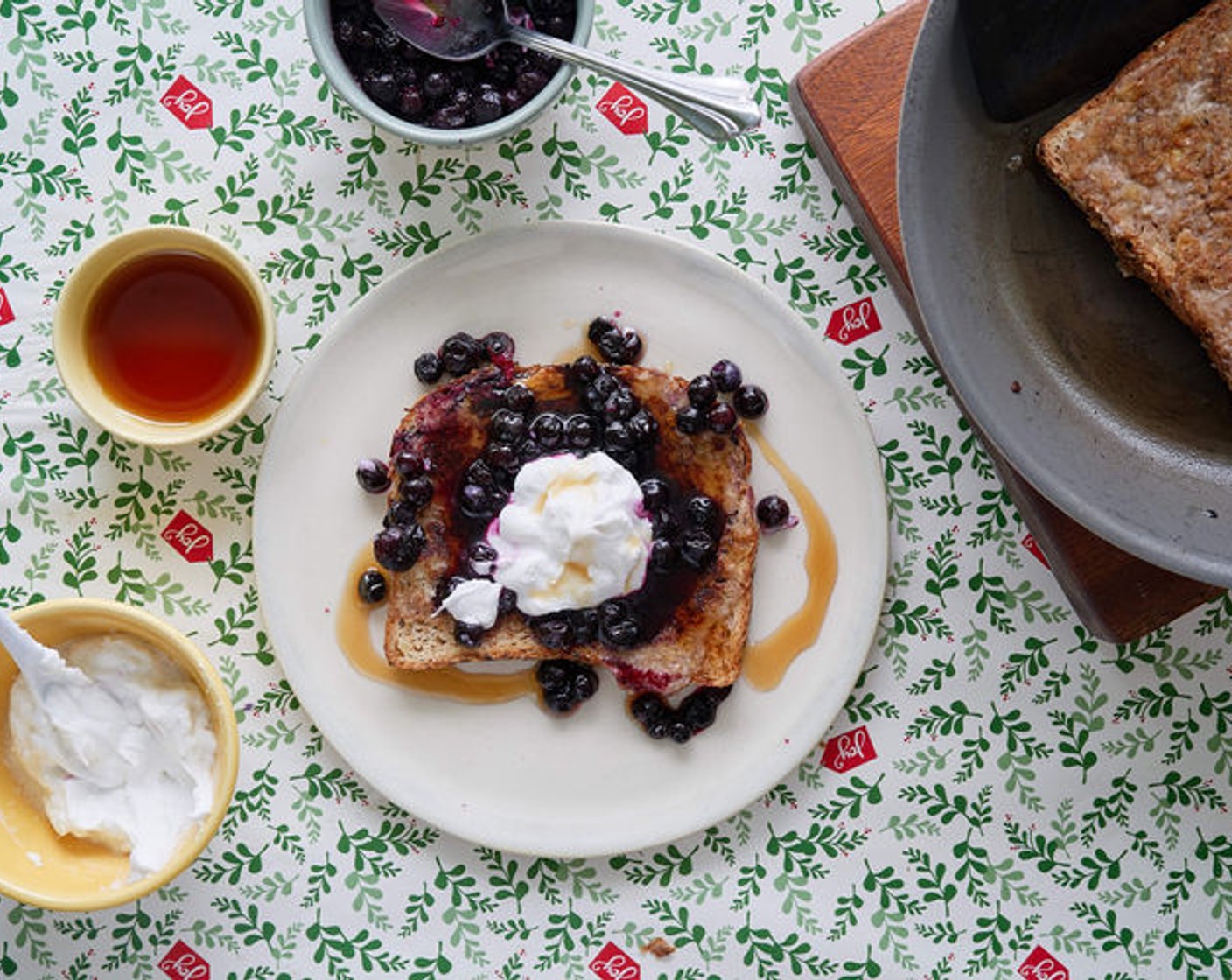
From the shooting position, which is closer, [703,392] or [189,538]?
[703,392]

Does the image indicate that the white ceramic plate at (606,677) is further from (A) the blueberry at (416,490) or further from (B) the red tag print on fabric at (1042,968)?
(B) the red tag print on fabric at (1042,968)

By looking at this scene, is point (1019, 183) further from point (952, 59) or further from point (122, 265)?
point (122, 265)

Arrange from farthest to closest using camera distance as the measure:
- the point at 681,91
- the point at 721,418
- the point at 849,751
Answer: the point at 849,751
the point at 721,418
the point at 681,91

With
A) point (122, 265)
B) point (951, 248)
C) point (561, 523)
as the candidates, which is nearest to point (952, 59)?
point (951, 248)

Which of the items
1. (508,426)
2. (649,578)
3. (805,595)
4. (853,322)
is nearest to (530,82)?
(508,426)

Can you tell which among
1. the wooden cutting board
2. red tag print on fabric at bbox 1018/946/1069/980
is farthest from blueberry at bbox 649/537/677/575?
red tag print on fabric at bbox 1018/946/1069/980

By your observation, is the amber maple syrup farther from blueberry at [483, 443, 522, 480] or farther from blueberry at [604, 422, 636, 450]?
blueberry at [604, 422, 636, 450]

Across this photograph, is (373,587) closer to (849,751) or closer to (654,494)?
(654,494)
